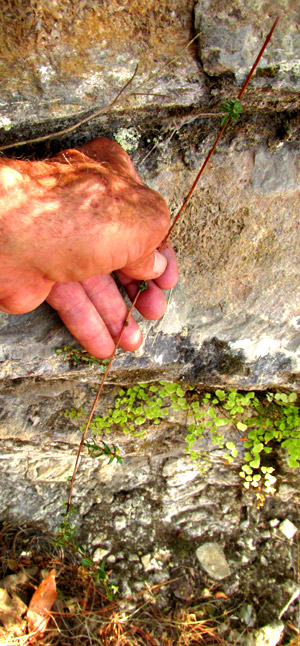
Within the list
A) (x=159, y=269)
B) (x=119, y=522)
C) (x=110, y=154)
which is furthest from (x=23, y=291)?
(x=119, y=522)

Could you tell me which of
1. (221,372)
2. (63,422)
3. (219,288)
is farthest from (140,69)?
(63,422)

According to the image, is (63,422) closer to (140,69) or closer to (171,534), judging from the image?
(171,534)

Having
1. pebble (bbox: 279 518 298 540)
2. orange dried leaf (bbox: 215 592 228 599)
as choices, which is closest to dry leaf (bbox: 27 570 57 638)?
orange dried leaf (bbox: 215 592 228 599)

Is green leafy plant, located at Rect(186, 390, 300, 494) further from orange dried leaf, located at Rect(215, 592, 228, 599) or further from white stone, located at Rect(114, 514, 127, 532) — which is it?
orange dried leaf, located at Rect(215, 592, 228, 599)

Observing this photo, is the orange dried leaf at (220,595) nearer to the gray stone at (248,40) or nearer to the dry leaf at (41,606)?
the dry leaf at (41,606)

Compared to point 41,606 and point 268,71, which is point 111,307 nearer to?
point 268,71
